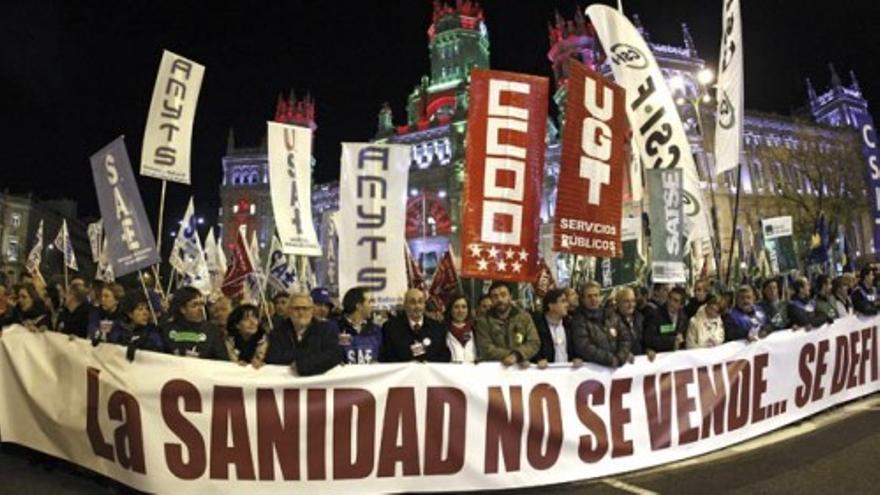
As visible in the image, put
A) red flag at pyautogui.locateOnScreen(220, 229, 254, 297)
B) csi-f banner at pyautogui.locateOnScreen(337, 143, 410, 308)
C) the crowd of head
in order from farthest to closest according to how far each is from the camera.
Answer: red flag at pyautogui.locateOnScreen(220, 229, 254, 297), csi-f banner at pyautogui.locateOnScreen(337, 143, 410, 308), the crowd of head

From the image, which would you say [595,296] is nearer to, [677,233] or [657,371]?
[657,371]

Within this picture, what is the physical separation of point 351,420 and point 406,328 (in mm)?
1006

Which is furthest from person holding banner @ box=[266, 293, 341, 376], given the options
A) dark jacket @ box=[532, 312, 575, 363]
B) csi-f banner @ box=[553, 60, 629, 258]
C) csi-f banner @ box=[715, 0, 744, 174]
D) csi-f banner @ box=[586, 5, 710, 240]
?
csi-f banner @ box=[715, 0, 744, 174]

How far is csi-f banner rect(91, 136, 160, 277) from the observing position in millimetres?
6406

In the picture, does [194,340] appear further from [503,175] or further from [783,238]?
[783,238]

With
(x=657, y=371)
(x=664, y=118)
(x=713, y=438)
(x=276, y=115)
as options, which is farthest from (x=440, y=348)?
(x=276, y=115)

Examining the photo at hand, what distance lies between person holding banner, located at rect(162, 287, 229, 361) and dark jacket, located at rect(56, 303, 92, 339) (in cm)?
179

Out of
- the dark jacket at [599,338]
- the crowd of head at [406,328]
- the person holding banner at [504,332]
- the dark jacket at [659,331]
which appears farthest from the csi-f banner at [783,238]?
the person holding banner at [504,332]

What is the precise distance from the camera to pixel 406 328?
18.2ft

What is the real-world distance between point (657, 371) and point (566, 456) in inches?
49.0

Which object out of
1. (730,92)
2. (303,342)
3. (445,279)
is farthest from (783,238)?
(303,342)

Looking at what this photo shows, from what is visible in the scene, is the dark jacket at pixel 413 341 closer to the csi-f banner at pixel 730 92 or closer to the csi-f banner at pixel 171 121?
the csi-f banner at pixel 171 121

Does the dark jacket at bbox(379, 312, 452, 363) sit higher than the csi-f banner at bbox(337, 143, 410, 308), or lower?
lower

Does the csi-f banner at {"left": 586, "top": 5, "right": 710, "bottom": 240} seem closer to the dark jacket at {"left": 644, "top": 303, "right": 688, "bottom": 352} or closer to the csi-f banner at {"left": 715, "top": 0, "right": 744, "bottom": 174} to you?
the csi-f banner at {"left": 715, "top": 0, "right": 744, "bottom": 174}
